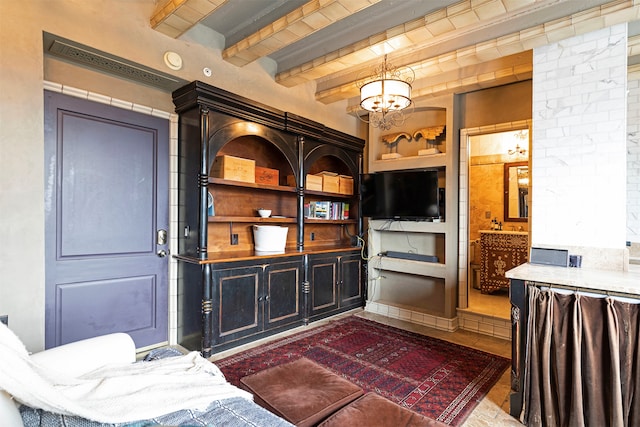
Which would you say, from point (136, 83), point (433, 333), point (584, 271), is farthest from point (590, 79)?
point (136, 83)

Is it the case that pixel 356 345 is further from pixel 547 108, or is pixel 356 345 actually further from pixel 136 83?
pixel 136 83

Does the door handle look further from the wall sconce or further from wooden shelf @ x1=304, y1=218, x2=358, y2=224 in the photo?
the wall sconce

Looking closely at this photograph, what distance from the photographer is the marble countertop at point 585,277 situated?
1864 millimetres

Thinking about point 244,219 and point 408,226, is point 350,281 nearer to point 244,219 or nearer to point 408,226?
point 408,226

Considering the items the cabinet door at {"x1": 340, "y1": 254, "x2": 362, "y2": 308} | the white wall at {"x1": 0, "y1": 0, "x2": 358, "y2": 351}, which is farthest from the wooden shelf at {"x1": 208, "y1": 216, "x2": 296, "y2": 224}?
the white wall at {"x1": 0, "y1": 0, "x2": 358, "y2": 351}

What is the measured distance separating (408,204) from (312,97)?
1851mm

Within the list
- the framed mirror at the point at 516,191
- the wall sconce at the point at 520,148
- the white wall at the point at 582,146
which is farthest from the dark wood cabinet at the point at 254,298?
the wall sconce at the point at 520,148

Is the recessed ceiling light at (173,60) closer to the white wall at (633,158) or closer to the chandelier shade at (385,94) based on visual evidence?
the chandelier shade at (385,94)

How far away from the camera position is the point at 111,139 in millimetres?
2906

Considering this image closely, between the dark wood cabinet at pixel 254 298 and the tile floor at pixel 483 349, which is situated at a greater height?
the dark wood cabinet at pixel 254 298

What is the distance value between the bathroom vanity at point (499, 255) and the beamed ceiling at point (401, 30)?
2.41m

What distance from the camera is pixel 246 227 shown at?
3.83 metres

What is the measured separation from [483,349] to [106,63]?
422cm

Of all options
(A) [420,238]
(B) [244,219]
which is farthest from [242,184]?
(A) [420,238]
